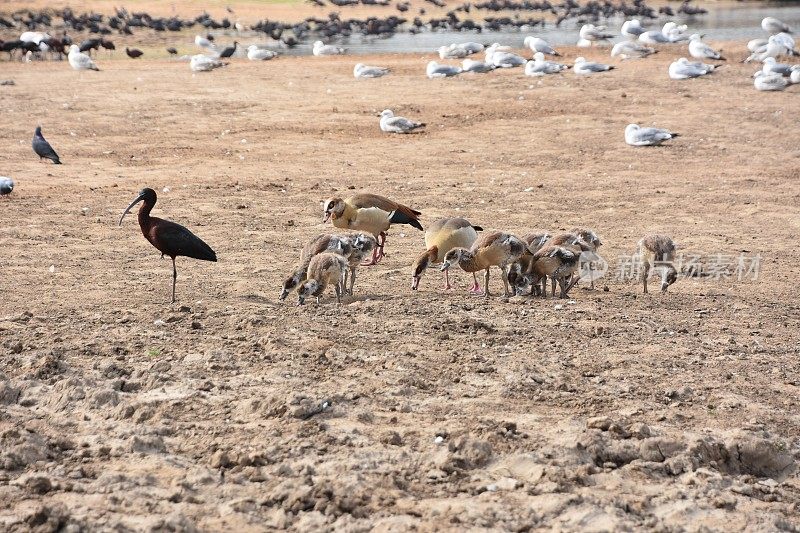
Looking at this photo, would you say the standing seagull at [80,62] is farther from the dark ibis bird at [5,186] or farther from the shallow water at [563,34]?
the dark ibis bird at [5,186]

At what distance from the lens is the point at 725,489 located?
5285 mm

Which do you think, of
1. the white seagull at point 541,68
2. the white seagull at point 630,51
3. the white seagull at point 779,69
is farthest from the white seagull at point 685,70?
the white seagull at point 630,51

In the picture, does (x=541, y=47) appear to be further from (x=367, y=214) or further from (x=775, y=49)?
(x=367, y=214)

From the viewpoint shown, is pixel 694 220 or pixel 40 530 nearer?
pixel 40 530

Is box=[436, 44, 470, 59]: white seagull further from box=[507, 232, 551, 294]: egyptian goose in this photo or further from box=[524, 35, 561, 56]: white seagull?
box=[507, 232, 551, 294]: egyptian goose

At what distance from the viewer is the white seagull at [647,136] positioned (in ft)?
54.7

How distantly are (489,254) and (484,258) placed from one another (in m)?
0.06

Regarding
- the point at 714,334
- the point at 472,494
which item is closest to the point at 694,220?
the point at 714,334

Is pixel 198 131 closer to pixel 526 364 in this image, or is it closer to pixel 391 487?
pixel 526 364

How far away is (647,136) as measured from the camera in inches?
658

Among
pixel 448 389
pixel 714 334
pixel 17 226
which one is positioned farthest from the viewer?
pixel 17 226

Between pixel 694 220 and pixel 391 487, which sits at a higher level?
pixel 391 487

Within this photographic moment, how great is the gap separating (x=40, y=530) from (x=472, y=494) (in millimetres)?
1887

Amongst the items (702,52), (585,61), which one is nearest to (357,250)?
(585,61)
